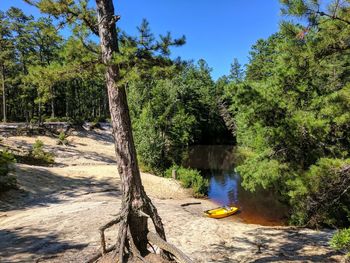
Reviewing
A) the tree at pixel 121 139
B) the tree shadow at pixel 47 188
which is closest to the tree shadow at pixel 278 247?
the tree at pixel 121 139

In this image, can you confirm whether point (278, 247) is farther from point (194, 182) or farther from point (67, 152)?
point (67, 152)

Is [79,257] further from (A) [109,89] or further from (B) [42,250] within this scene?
(A) [109,89]

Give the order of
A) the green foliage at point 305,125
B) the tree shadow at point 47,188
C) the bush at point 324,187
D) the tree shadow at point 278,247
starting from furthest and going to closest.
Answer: the tree shadow at point 47,188, the tree shadow at point 278,247, the bush at point 324,187, the green foliage at point 305,125

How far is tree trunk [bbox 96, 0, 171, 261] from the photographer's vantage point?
5941mm

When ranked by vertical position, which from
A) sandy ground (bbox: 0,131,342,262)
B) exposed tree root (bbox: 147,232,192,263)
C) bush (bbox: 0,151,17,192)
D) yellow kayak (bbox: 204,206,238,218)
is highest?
bush (bbox: 0,151,17,192)

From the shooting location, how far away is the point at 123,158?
6.06 meters

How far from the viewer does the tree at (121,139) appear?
19.4 ft

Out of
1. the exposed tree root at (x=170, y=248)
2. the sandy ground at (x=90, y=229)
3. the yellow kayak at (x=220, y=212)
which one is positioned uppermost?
the exposed tree root at (x=170, y=248)

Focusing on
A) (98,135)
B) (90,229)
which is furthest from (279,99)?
(98,135)

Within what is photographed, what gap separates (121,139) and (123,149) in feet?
0.58

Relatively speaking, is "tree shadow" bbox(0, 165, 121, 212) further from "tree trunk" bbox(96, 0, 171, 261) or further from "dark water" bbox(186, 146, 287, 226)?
"tree trunk" bbox(96, 0, 171, 261)

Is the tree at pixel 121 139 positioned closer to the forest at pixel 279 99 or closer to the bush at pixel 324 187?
the forest at pixel 279 99

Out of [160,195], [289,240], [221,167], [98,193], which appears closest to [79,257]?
[289,240]

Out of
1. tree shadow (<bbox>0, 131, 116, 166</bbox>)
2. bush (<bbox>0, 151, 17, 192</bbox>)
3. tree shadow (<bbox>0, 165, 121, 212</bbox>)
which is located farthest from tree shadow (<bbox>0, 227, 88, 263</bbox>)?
tree shadow (<bbox>0, 131, 116, 166</bbox>)
